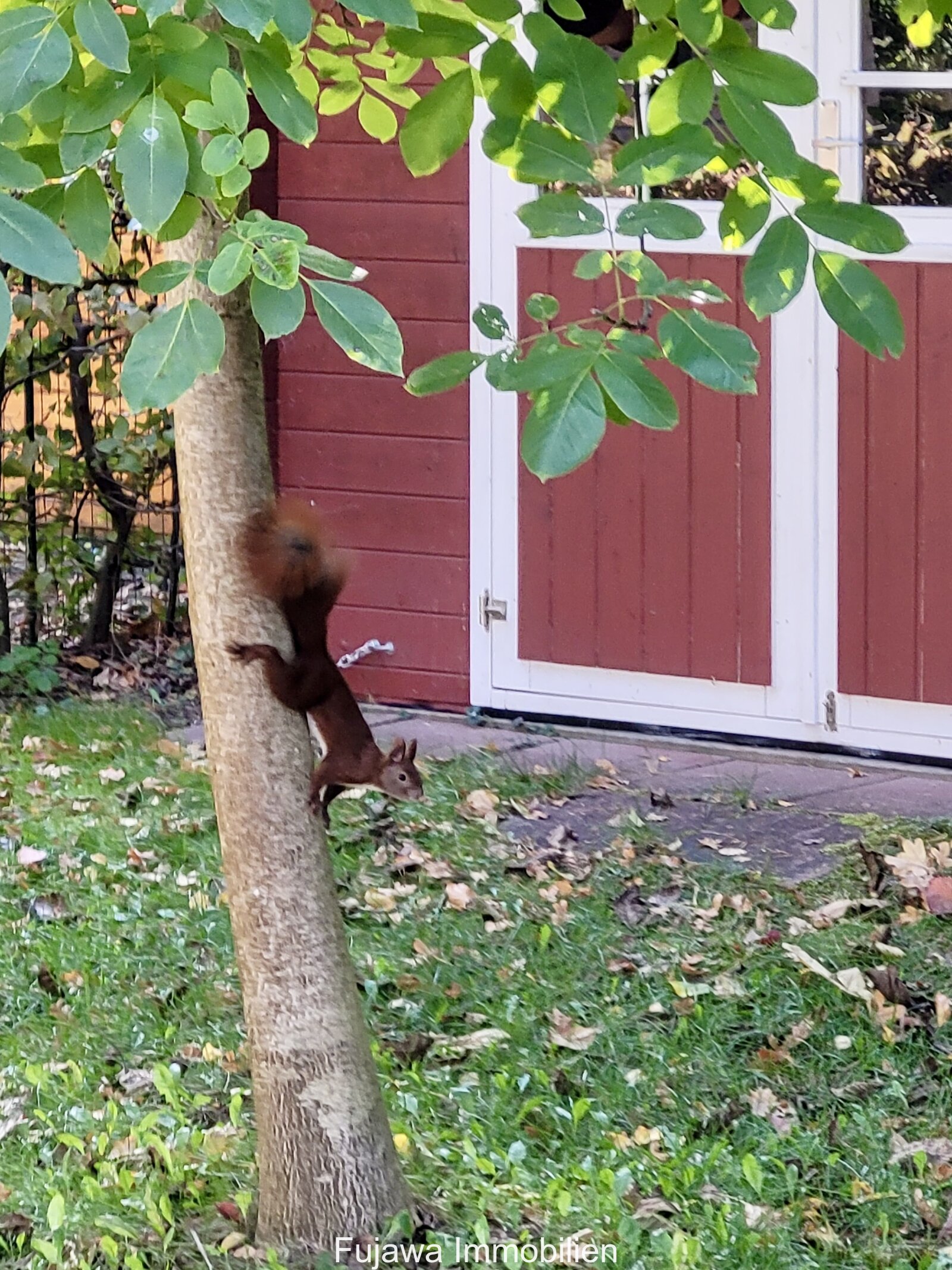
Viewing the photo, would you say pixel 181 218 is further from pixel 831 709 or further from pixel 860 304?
pixel 831 709

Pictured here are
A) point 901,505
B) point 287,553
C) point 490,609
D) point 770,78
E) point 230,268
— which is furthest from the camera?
point 490,609

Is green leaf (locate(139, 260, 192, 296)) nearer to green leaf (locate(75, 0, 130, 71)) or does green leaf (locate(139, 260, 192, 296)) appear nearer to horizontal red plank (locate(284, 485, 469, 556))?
green leaf (locate(75, 0, 130, 71))

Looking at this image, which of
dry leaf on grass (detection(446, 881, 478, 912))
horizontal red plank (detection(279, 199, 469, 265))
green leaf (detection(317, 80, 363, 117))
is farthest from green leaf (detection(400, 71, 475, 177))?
horizontal red plank (detection(279, 199, 469, 265))

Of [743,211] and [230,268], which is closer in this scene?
[230,268]

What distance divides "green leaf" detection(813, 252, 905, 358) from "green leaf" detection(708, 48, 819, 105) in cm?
19

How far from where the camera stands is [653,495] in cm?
573

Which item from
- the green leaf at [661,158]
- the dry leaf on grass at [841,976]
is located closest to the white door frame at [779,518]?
the dry leaf on grass at [841,976]

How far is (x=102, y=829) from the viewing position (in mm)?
5156

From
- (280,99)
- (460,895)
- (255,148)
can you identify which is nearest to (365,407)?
(460,895)

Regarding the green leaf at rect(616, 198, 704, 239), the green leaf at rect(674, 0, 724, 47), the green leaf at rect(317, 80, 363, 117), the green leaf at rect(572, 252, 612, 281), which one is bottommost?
the green leaf at rect(572, 252, 612, 281)

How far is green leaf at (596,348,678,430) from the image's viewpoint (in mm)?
1797

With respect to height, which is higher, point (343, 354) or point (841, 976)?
point (343, 354)

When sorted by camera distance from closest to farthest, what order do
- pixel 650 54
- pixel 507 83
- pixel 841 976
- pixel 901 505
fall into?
pixel 507 83 < pixel 650 54 < pixel 841 976 < pixel 901 505

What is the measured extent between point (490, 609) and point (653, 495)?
0.71 m
